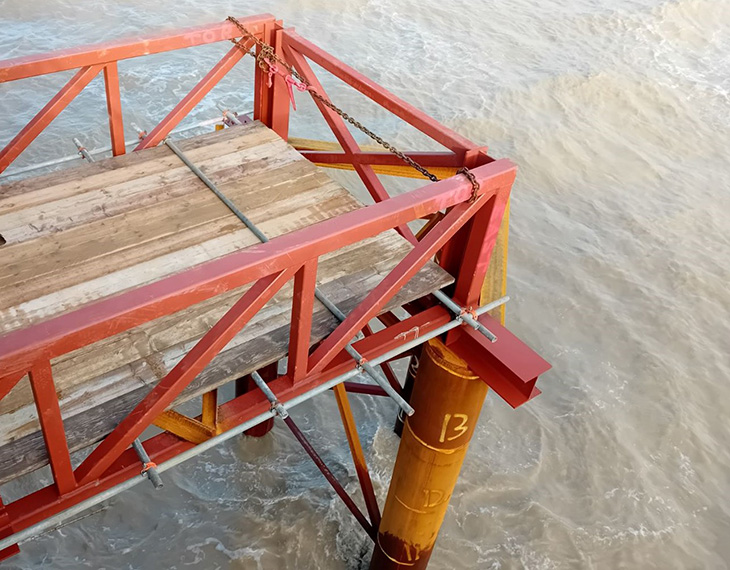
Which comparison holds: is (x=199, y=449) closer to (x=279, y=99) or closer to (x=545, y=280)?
(x=279, y=99)

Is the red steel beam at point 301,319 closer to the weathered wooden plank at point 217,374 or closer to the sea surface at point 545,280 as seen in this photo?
the weathered wooden plank at point 217,374

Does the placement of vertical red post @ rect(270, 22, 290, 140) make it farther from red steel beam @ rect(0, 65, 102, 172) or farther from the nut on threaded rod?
the nut on threaded rod

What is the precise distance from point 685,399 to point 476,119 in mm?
8836

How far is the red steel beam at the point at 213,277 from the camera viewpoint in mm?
3242

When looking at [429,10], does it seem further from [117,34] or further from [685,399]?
[685,399]

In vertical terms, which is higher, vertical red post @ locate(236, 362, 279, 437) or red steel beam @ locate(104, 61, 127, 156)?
red steel beam @ locate(104, 61, 127, 156)

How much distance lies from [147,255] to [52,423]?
1.99 m

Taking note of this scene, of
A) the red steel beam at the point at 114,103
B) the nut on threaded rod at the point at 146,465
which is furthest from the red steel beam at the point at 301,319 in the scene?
the red steel beam at the point at 114,103

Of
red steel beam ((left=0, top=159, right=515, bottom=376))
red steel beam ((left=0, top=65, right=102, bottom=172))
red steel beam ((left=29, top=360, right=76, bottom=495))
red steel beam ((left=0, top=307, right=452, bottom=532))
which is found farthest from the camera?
red steel beam ((left=0, top=65, right=102, bottom=172))

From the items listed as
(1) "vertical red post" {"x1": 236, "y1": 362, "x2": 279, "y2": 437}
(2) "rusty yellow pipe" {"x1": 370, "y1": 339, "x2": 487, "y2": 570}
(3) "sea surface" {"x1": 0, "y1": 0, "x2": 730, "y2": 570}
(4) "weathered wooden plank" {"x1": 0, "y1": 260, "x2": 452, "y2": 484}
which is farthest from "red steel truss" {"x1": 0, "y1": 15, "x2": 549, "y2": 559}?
(3) "sea surface" {"x1": 0, "y1": 0, "x2": 730, "y2": 570}

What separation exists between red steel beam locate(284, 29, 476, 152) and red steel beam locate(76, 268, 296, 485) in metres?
1.82

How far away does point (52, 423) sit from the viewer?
11.8 feet

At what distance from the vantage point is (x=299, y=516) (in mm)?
8758

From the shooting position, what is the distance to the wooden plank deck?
440 centimetres
